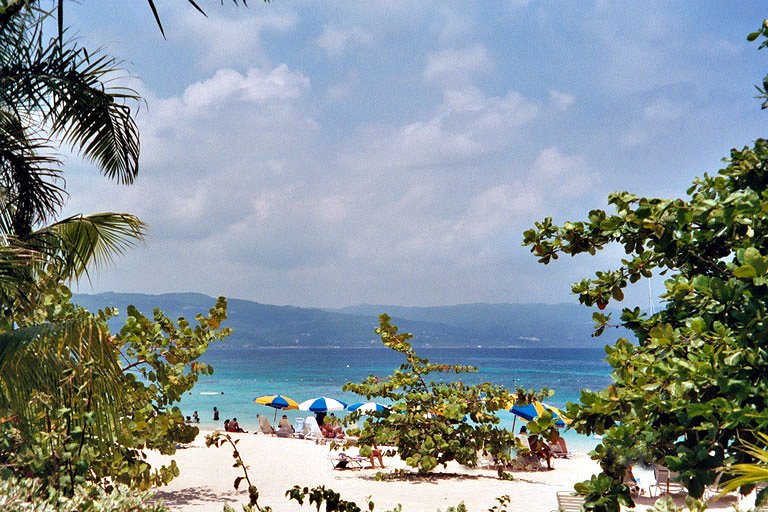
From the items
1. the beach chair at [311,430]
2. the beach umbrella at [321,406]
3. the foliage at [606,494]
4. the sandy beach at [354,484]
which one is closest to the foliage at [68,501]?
the foliage at [606,494]

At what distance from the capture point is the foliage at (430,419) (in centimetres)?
1259

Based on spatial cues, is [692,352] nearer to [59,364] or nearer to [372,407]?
[59,364]

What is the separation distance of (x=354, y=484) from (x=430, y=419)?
195 centimetres

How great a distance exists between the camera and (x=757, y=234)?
254 centimetres

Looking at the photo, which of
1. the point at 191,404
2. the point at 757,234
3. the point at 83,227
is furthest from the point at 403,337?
the point at 191,404

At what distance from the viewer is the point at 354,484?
12.9 m

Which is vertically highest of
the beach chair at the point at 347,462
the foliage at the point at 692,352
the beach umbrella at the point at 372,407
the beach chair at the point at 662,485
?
the foliage at the point at 692,352

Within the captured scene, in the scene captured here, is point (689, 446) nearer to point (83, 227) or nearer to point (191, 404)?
point (83, 227)

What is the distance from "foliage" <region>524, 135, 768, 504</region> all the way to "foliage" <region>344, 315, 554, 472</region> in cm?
995

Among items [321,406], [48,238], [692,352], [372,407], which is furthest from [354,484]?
[321,406]

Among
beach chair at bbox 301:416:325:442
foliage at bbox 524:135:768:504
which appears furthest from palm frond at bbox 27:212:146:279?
beach chair at bbox 301:416:325:442

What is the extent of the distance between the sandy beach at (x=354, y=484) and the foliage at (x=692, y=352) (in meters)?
6.64

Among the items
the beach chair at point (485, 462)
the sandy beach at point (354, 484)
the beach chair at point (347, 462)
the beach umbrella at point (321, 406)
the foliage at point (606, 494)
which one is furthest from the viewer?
the beach umbrella at point (321, 406)

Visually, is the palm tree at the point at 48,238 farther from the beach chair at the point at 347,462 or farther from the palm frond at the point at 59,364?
the beach chair at the point at 347,462
